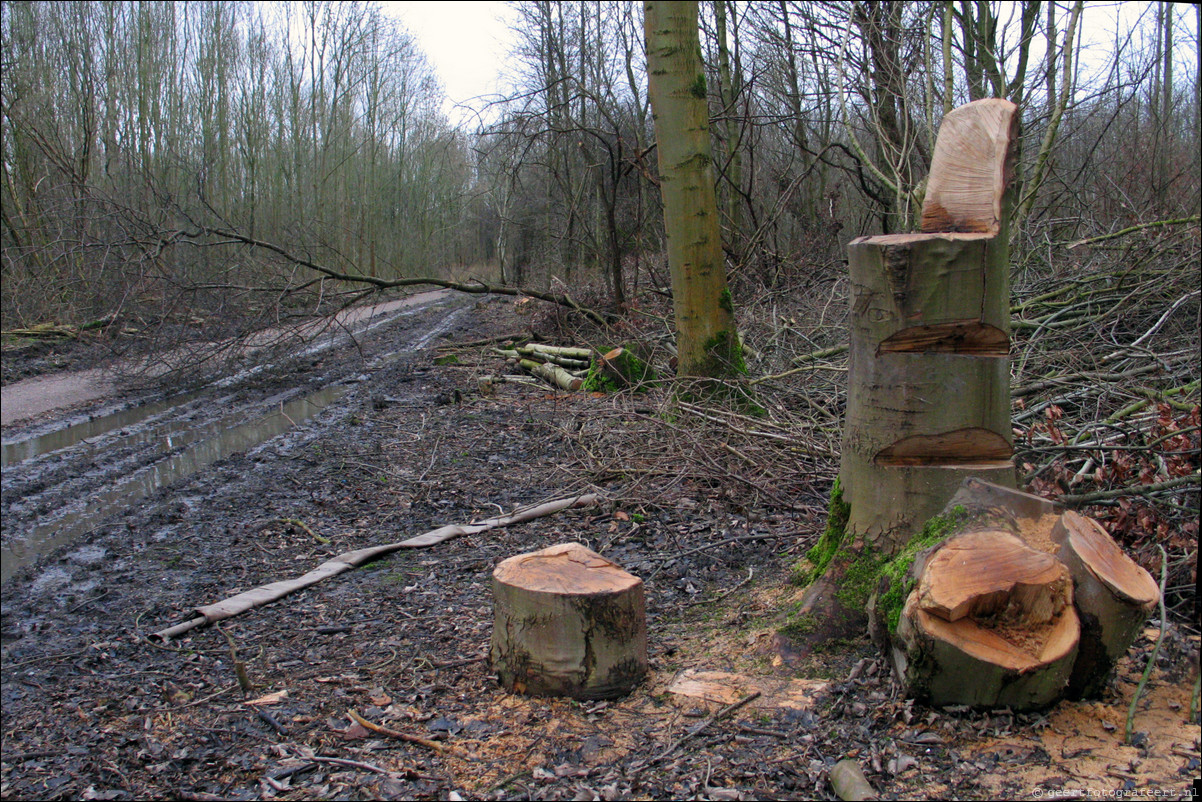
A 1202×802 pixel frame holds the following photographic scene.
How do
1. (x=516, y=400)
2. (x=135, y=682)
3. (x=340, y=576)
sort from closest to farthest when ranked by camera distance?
(x=135, y=682)
(x=340, y=576)
(x=516, y=400)

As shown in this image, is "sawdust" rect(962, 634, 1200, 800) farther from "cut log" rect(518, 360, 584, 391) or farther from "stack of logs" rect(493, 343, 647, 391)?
"cut log" rect(518, 360, 584, 391)

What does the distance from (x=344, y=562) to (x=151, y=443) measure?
431cm

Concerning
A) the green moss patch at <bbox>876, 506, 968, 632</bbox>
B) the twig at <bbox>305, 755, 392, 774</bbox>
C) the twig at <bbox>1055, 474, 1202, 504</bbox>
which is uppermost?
the twig at <bbox>1055, 474, 1202, 504</bbox>

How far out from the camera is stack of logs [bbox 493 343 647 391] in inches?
338

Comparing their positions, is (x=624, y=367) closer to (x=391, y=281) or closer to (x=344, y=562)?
(x=391, y=281)

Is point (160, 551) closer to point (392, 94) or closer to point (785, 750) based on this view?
point (785, 750)

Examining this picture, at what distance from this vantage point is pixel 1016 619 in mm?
2205

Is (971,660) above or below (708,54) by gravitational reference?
below

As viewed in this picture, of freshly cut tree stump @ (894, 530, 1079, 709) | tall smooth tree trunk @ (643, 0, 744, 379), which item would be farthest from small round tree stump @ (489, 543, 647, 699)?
tall smooth tree trunk @ (643, 0, 744, 379)

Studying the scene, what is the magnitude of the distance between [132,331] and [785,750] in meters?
10.8

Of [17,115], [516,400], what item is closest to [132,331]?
[516,400]

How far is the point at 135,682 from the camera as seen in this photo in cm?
308

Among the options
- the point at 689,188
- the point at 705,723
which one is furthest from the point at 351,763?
the point at 689,188

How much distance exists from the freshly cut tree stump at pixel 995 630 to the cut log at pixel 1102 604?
0.05m
